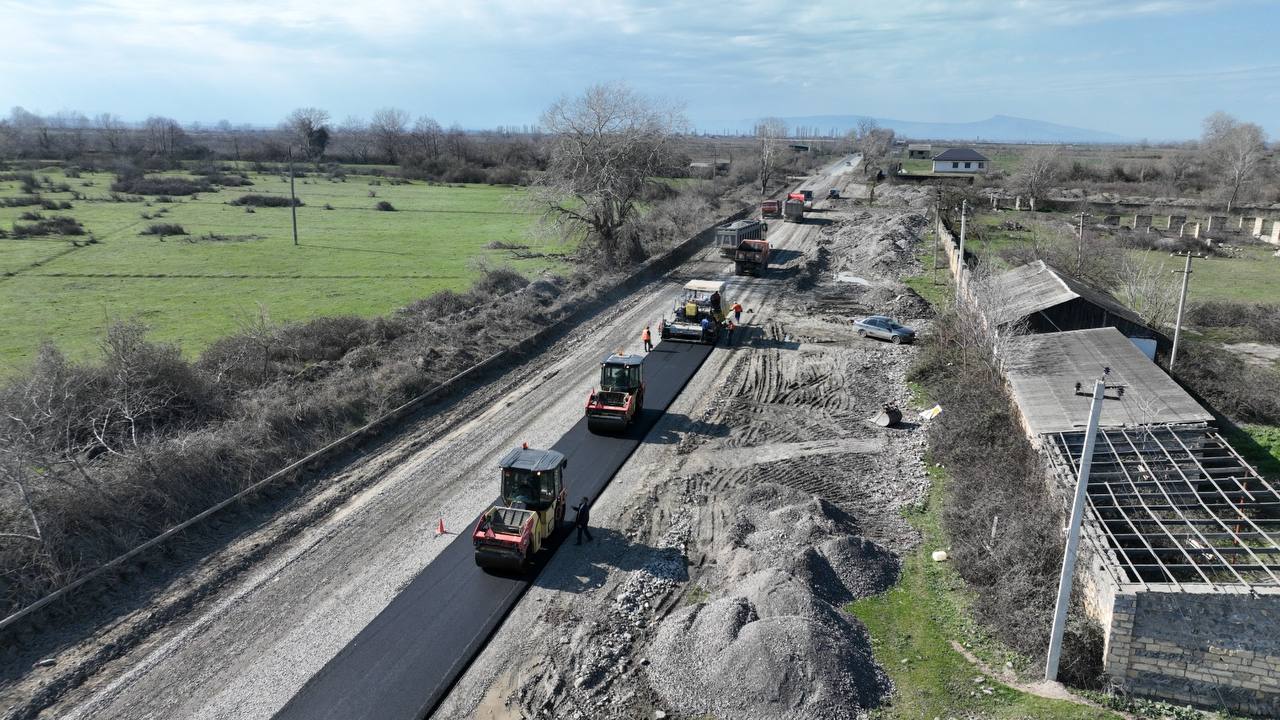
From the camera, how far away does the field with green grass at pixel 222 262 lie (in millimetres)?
37500

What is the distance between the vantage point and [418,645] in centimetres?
1416

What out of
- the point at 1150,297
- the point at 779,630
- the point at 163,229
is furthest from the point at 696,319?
the point at 163,229

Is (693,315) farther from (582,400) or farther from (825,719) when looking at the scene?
(825,719)

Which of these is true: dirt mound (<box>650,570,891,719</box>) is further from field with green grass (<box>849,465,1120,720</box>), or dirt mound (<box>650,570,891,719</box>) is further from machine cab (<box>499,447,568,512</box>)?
machine cab (<box>499,447,568,512</box>)

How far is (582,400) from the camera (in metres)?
27.2

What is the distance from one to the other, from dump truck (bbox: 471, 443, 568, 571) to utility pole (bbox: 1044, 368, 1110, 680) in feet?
33.9

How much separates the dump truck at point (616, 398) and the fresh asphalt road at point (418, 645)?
4.27 m

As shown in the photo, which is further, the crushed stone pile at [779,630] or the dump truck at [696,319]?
the dump truck at [696,319]

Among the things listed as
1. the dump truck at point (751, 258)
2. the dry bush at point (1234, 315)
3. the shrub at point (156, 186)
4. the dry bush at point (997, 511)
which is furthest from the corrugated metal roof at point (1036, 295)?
the shrub at point (156, 186)

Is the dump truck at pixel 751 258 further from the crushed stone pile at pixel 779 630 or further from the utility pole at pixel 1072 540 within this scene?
the utility pole at pixel 1072 540

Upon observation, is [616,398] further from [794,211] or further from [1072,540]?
[794,211]

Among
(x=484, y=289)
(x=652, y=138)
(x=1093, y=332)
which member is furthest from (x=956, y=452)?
(x=652, y=138)

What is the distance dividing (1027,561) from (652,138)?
41.9 meters

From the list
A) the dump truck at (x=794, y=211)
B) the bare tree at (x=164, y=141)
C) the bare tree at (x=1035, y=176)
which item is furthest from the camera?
the bare tree at (x=164, y=141)
